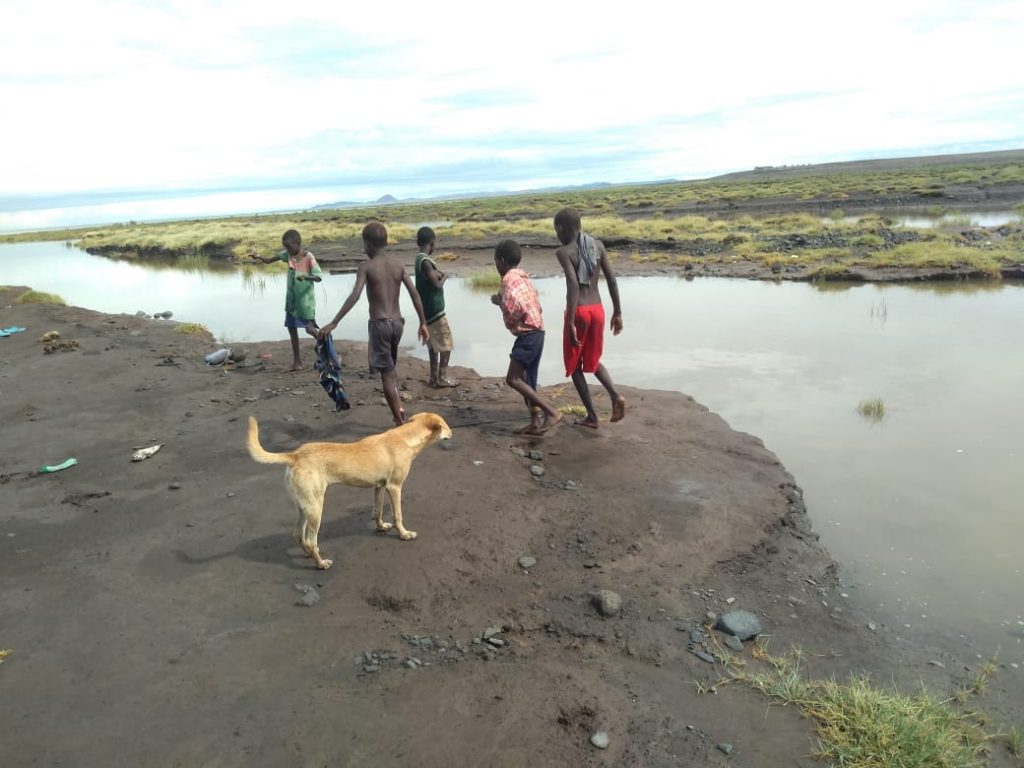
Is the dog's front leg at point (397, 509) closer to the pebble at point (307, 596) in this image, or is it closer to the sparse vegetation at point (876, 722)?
the pebble at point (307, 596)

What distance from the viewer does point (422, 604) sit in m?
3.98

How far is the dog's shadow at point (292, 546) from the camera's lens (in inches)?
175

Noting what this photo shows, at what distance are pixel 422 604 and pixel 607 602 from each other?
1.12 metres

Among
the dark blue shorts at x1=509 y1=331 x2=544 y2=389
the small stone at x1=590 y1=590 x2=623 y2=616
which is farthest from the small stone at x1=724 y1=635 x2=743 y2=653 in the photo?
the dark blue shorts at x1=509 y1=331 x2=544 y2=389

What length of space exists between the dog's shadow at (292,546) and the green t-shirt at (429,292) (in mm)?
3438

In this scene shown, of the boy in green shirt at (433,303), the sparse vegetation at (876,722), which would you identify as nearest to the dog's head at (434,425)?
the sparse vegetation at (876,722)

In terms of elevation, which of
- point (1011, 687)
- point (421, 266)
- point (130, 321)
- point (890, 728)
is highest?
point (421, 266)

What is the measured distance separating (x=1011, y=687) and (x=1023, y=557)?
1.55 metres

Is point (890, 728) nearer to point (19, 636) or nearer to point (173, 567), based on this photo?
point (173, 567)

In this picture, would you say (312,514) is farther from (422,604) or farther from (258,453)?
(422,604)

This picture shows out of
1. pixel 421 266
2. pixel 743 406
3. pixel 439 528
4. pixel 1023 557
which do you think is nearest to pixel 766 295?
pixel 743 406

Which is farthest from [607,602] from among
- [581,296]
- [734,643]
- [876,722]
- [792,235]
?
[792,235]

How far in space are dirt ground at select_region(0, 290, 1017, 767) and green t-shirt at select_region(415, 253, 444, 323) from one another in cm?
163

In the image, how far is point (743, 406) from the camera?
785 centimetres
